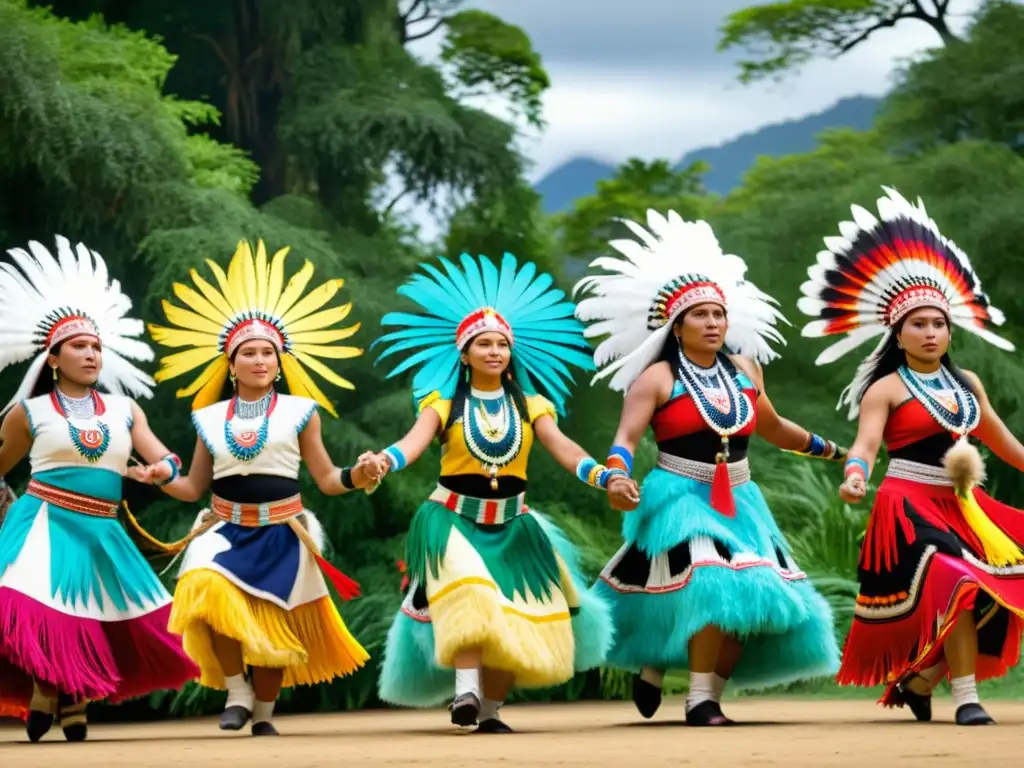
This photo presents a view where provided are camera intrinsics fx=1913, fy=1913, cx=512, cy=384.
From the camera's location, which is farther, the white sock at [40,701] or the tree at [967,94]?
the tree at [967,94]

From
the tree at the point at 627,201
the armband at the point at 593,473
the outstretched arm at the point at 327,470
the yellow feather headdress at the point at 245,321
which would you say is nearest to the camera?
the armband at the point at 593,473

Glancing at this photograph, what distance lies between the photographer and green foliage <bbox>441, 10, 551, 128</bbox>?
621 inches

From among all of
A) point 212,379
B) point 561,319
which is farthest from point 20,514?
point 561,319

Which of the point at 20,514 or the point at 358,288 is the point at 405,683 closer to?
the point at 20,514

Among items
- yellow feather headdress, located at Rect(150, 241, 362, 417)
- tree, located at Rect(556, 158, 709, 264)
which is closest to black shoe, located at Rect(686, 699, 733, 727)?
yellow feather headdress, located at Rect(150, 241, 362, 417)

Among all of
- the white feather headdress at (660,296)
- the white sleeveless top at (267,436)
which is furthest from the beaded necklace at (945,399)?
the white sleeveless top at (267,436)

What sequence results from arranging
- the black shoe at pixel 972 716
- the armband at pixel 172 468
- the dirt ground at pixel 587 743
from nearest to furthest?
the dirt ground at pixel 587 743
the black shoe at pixel 972 716
the armband at pixel 172 468

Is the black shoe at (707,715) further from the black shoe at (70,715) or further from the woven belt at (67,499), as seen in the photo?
the woven belt at (67,499)

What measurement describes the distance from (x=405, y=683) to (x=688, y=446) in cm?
147

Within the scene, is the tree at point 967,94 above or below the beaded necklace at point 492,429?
above

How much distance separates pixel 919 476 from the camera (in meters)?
7.54

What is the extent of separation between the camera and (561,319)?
817 cm

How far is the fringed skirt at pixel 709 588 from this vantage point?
732cm

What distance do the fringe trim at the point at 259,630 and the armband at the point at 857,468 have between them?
6.97ft
